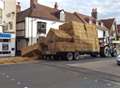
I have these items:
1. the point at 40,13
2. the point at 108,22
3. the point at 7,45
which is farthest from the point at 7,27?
the point at 108,22

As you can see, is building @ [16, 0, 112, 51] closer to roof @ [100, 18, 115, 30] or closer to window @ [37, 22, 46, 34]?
window @ [37, 22, 46, 34]

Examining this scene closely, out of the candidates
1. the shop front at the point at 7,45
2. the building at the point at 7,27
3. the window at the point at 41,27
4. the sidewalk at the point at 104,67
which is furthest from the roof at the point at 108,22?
the sidewalk at the point at 104,67

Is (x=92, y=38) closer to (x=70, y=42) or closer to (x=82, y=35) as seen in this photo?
(x=82, y=35)

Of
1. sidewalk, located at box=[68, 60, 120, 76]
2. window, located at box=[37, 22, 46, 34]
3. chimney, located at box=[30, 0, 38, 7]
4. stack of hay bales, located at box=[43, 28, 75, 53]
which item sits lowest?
sidewalk, located at box=[68, 60, 120, 76]

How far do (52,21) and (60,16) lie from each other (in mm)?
2972

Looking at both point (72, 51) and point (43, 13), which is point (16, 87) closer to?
point (72, 51)

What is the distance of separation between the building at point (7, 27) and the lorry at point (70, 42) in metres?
7.61

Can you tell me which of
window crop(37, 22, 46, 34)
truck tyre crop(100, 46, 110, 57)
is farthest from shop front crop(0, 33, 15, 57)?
truck tyre crop(100, 46, 110, 57)

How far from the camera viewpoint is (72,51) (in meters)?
30.3

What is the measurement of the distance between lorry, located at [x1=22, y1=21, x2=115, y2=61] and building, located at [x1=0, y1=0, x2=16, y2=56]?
7608 mm

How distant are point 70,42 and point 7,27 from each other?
11609 millimetres

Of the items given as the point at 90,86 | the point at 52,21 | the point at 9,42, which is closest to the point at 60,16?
the point at 52,21

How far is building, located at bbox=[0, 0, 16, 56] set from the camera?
3684 centimetres

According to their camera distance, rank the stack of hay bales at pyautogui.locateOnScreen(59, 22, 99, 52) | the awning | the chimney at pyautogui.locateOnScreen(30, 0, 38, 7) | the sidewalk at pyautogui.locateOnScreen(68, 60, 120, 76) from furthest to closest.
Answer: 1. the chimney at pyautogui.locateOnScreen(30, 0, 38, 7)
2. the awning
3. the stack of hay bales at pyautogui.locateOnScreen(59, 22, 99, 52)
4. the sidewalk at pyautogui.locateOnScreen(68, 60, 120, 76)
